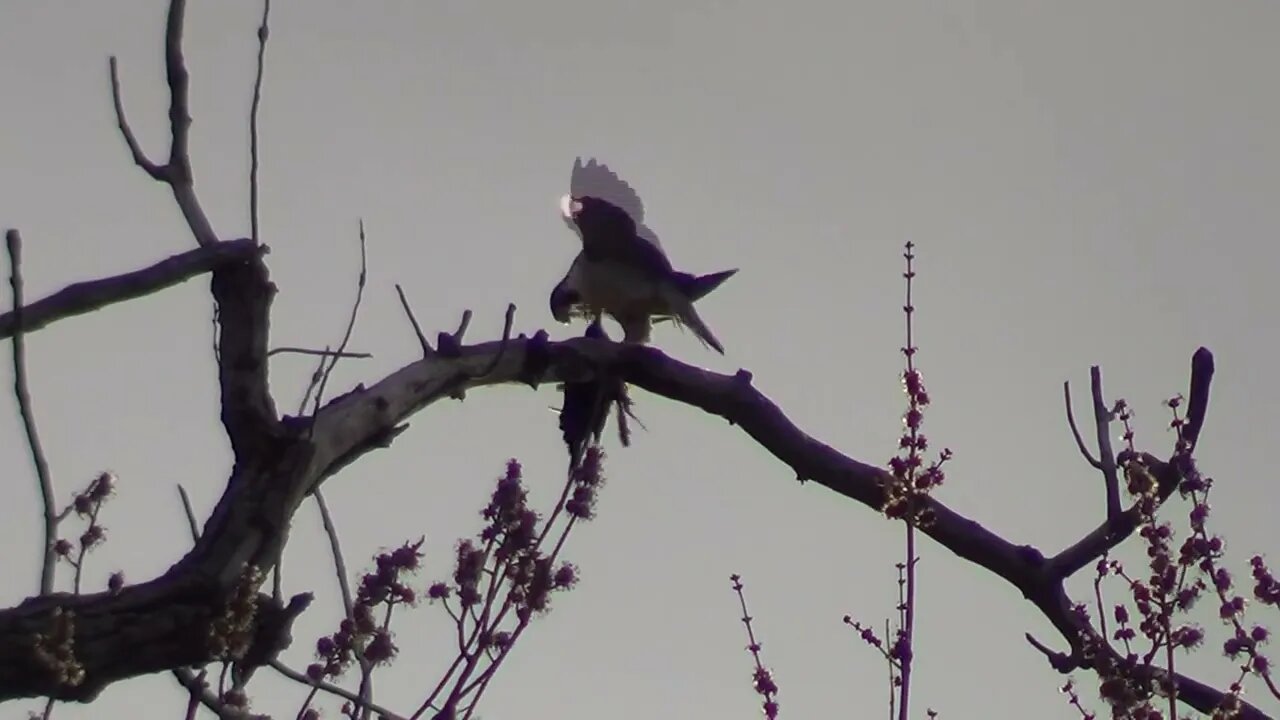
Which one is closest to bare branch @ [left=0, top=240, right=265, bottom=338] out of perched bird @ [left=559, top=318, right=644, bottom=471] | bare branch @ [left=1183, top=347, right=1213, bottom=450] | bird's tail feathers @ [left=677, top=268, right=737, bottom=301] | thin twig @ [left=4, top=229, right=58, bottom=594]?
thin twig @ [left=4, top=229, right=58, bottom=594]

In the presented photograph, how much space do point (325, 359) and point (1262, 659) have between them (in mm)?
1691

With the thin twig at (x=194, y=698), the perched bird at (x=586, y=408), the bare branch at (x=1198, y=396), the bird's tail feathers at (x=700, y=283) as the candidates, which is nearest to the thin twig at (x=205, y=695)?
the thin twig at (x=194, y=698)

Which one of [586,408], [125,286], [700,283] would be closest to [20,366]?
[125,286]

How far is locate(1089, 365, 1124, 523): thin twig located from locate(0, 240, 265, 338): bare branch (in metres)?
1.47

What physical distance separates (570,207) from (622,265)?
0.39 m

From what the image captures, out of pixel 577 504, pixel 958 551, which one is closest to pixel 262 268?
pixel 577 504

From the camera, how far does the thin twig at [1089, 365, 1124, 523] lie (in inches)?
105

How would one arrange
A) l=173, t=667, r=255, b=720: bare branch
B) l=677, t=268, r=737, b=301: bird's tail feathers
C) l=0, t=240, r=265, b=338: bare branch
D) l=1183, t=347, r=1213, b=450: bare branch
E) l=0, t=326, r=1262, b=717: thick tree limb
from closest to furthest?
l=0, t=326, r=1262, b=717: thick tree limb
l=0, t=240, r=265, b=338: bare branch
l=173, t=667, r=255, b=720: bare branch
l=1183, t=347, r=1213, b=450: bare branch
l=677, t=268, r=737, b=301: bird's tail feathers

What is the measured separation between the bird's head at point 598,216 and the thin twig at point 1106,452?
3347mm

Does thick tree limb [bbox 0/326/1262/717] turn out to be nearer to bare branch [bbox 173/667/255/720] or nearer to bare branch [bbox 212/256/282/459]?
bare branch [bbox 212/256/282/459]

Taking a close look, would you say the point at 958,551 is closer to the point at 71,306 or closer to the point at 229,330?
the point at 229,330

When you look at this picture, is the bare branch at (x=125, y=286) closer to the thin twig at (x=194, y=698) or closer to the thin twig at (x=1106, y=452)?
the thin twig at (x=194, y=698)

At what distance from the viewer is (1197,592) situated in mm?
2412

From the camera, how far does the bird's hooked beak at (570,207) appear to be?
6.04 m
